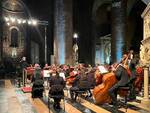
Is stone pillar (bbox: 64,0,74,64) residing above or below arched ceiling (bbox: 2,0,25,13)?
below

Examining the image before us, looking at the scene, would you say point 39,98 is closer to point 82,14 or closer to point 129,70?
point 129,70

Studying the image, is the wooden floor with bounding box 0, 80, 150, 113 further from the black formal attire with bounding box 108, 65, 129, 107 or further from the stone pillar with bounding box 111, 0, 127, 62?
the stone pillar with bounding box 111, 0, 127, 62

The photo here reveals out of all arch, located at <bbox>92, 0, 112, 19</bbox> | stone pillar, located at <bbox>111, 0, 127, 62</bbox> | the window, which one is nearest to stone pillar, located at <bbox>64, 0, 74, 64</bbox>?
stone pillar, located at <bbox>111, 0, 127, 62</bbox>

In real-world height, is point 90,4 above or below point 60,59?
above

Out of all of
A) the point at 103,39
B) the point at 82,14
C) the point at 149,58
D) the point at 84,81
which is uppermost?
the point at 82,14

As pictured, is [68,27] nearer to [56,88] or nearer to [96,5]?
Answer: [96,5]

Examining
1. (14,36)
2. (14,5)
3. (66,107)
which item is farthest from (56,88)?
(14,36)

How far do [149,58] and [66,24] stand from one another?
41.6ft

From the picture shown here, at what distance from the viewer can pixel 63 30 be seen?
2416cm

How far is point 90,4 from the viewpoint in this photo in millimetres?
31922

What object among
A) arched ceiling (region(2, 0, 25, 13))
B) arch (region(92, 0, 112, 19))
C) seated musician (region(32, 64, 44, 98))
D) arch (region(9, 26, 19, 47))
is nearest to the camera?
seated musician (region(32, 64, 44, 98))

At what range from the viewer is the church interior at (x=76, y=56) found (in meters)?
10.9

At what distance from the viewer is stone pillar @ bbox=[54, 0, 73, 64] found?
24.1 m

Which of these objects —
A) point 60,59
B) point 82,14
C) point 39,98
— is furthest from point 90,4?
point 39,98
